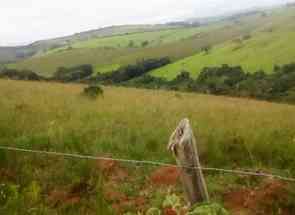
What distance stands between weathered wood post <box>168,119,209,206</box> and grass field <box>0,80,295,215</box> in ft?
5.89

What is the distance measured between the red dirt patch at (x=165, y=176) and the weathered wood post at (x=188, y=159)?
224 centimetres

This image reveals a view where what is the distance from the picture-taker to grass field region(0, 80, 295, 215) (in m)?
6.22

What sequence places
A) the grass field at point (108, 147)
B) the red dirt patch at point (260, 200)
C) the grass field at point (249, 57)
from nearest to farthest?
the red dirt patch at point (260, 200) → the grass field at point (108, 147) → the grass field at point (249, 57)

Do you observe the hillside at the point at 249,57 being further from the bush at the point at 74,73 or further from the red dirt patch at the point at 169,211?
the red dirt patch at the point at 169,211

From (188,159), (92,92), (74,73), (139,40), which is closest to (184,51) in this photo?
(139,40)

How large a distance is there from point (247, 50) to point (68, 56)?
171 ft

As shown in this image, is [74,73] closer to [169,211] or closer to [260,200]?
[260,200]

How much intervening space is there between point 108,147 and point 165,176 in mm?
1607

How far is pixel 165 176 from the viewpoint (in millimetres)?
6570

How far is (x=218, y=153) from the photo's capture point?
7633 millimetres

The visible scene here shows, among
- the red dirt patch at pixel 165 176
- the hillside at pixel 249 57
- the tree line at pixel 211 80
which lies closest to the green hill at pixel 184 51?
the hillside at pixel 249 57

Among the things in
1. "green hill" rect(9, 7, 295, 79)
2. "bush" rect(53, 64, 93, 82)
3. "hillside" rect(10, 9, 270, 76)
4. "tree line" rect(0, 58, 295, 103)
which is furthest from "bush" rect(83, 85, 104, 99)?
"hillside" rect(10, 9, 270, 76)

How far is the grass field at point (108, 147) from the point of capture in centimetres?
622

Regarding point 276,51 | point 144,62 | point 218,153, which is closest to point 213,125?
point 218,153
